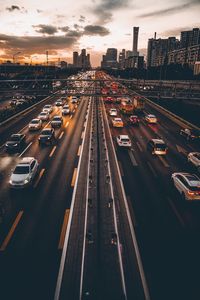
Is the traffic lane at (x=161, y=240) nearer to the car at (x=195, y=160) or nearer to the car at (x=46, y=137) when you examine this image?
the car at (x=195, y=160)

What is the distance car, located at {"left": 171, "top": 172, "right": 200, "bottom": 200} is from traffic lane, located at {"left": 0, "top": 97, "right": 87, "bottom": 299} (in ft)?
30.0

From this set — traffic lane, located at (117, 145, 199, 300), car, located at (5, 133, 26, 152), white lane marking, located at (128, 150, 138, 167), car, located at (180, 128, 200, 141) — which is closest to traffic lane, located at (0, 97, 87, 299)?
traffic lane, located at (117, 145, 199, 300)

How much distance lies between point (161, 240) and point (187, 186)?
6091 mm

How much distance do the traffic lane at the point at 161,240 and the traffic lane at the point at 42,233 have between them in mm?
4981

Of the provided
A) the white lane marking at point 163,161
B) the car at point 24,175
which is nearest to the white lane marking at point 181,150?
the white lane marking at point 163,161

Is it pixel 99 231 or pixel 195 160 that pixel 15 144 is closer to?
pixel 99 231

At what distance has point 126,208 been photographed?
17688 millimetres

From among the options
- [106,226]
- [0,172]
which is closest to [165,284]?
[106,226]

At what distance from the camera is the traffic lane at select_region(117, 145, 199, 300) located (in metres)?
11.8

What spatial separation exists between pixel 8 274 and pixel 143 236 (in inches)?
307

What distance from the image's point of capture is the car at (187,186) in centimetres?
1870

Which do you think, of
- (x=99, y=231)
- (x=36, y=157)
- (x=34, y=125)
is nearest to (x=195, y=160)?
(x=99, y=231)

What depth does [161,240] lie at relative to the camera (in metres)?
14.7

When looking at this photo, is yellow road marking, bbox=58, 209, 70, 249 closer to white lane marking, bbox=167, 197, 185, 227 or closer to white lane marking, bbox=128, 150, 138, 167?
white lane marking, bbox=167, 197, 185, 227
